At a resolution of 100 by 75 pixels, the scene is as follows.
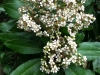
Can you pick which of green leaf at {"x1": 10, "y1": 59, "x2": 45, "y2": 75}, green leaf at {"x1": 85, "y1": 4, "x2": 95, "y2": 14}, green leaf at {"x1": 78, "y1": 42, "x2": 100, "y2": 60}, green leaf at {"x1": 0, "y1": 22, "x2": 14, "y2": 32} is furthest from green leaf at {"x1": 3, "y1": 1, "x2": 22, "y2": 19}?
green leaf at {"x1": 85, "y1": 4, "x2": 95, "y2": 14}

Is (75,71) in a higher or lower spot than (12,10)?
lower

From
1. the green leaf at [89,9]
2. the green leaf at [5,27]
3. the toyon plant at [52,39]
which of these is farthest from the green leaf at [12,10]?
the green leaf at [89,9]

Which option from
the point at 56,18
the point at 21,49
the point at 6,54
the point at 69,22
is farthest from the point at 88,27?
the point at 6,54

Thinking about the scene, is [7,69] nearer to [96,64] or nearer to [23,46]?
[23,46]

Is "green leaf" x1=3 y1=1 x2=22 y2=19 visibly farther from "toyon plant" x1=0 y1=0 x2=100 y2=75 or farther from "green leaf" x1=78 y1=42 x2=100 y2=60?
"green leaf" x1=78 y1=42 x2=100 y2=60

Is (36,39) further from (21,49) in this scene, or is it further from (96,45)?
(96,45)

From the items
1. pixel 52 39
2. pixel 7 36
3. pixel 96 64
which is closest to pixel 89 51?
pixel 96 64

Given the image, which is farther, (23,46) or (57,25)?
(23,46)

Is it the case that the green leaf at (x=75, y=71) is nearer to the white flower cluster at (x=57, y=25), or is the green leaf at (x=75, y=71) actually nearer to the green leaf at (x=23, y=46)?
the white flower cluster at (x=57, y=25)
